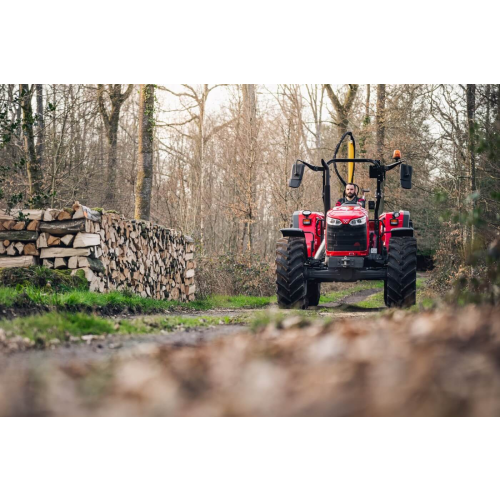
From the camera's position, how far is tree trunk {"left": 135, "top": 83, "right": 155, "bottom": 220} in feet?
35.3

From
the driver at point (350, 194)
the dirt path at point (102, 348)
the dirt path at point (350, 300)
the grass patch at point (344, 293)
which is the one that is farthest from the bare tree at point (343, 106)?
the dirt path at point (102, 348)

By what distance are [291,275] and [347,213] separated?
0.99 meters

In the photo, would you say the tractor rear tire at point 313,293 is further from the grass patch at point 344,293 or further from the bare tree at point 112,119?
the bare tree at point 112,119

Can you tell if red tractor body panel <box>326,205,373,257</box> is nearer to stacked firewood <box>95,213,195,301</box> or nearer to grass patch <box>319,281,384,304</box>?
stacked firewood <box>95,213,195,301</box>

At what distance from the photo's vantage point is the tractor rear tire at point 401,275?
6.49 m

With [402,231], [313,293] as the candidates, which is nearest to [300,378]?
[402,231]

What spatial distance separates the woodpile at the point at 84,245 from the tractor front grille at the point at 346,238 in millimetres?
2849

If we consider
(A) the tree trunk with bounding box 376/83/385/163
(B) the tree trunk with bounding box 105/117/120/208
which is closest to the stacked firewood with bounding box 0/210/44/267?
(B) the tree trunk with bounding box 105/117/120/208

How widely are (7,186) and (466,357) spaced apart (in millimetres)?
9720

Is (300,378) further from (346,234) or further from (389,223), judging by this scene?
(389,223)

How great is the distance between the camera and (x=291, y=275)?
21.8ft

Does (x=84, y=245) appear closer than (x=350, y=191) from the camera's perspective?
Yes
